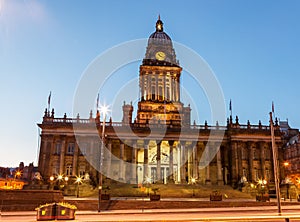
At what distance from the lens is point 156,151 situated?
6600 cm

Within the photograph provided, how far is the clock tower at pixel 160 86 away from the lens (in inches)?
2896

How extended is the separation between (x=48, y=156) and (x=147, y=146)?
20967mm

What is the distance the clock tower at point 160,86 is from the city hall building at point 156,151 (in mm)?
8577

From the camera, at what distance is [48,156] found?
5997cm

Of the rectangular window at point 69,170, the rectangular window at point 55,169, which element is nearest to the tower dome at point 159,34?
the rectangular window at point 69,170

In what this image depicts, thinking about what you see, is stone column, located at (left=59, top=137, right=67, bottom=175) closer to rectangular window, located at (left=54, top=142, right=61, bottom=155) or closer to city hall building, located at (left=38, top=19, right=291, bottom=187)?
city hall building, located at (left=38, top=19, right=291, bottom=187)

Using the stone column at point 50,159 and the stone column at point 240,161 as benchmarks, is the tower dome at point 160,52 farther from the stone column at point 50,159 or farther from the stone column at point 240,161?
the stone column at point 50,159

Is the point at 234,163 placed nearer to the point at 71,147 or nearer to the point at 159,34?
the point at 71,147

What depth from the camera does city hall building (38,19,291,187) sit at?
60781 millimetres

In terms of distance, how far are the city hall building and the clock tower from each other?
8.58 m

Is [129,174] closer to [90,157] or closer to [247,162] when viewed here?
[90,157]

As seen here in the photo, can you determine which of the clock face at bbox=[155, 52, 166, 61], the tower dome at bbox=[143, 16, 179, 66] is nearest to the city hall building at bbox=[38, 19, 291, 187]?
the tower dome at bbox=[143, 16, 179, 66]

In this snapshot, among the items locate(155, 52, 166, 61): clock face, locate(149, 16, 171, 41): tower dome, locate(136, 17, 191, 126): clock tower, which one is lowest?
locate(136, 17, 191, 126): clock tower

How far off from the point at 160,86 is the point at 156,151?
69.2ft
